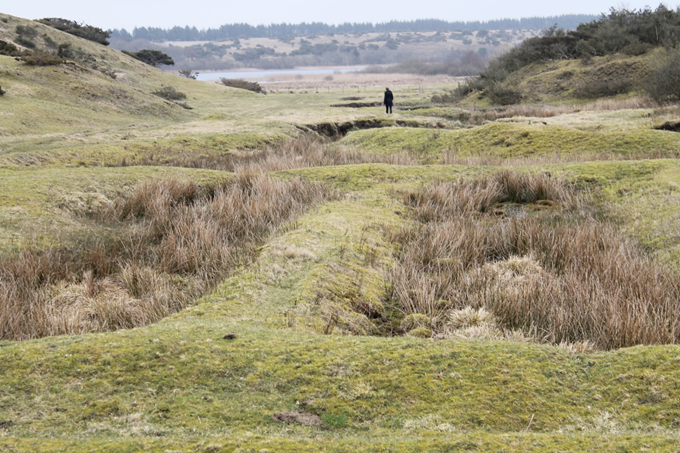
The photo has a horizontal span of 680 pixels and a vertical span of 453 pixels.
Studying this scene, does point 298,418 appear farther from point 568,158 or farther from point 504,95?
point 504,95

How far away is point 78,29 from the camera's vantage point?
136ft

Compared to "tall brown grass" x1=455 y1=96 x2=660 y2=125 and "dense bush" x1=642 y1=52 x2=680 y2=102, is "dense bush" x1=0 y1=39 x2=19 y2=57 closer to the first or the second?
"tall brown grass" x1=455 y1=96 x2=660 y2=125

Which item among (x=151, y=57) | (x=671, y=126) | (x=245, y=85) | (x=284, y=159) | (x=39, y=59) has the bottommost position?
(x=284, y=159)

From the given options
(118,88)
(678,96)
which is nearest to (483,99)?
(678,96)

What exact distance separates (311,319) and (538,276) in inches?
94.4

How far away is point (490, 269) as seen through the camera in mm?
6109

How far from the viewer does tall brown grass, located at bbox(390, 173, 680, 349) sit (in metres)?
4.62

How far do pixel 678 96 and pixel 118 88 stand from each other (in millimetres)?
22677

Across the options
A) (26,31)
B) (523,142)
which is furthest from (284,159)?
(26,31)

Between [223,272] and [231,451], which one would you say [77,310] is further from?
[231,451]

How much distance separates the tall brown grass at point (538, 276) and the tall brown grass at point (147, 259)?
205cm

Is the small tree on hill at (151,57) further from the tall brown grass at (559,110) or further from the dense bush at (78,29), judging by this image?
the tall brown grass at (559,110)

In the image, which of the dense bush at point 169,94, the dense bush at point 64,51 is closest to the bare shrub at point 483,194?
the dense bush at point 64,51

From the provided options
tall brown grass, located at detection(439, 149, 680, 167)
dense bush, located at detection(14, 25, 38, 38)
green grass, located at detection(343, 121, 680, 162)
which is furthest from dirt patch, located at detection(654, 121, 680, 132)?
dense bush, located at detection(14, 25, 38, 38)
